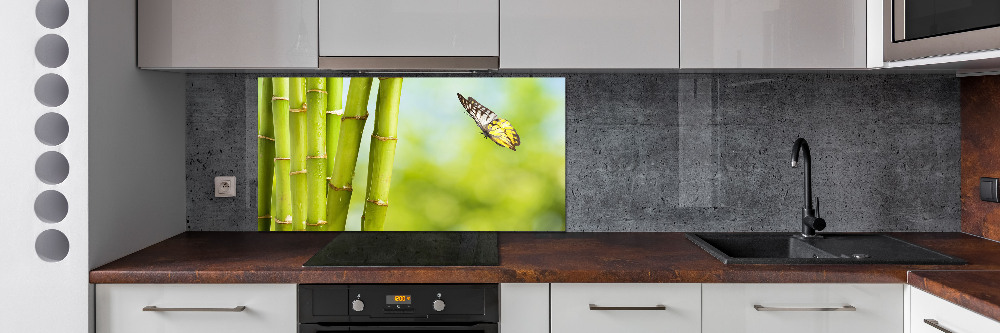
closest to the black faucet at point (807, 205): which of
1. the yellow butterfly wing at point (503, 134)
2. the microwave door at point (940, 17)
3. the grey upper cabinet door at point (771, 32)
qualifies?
the grey upper cabinet door at point (771, 32)

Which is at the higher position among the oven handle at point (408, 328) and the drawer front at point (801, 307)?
the drawer front at point (801, 307)

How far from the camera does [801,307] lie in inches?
70.9

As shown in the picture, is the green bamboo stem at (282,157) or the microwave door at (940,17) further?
the green bamboo stem at (282,157)

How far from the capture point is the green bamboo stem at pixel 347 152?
8.10ft

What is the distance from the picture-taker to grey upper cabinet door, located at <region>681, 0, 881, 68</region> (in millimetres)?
2088

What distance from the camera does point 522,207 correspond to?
2.48 meters

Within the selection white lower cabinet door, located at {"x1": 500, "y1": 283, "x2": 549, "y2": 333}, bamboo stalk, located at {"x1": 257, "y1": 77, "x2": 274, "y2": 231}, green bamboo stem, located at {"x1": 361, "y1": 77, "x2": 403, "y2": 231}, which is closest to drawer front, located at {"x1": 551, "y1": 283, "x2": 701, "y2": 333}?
white lower cabinet door, located at {"x1": 500, "y1": 283, "x2": 549, "y2": 333}

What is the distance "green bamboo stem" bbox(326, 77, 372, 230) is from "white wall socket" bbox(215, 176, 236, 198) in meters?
0.34

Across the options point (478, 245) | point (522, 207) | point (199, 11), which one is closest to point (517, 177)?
point (522, 207)

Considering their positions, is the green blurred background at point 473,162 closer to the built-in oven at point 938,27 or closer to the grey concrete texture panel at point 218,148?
the grey concrete texture panel at point 218,148
